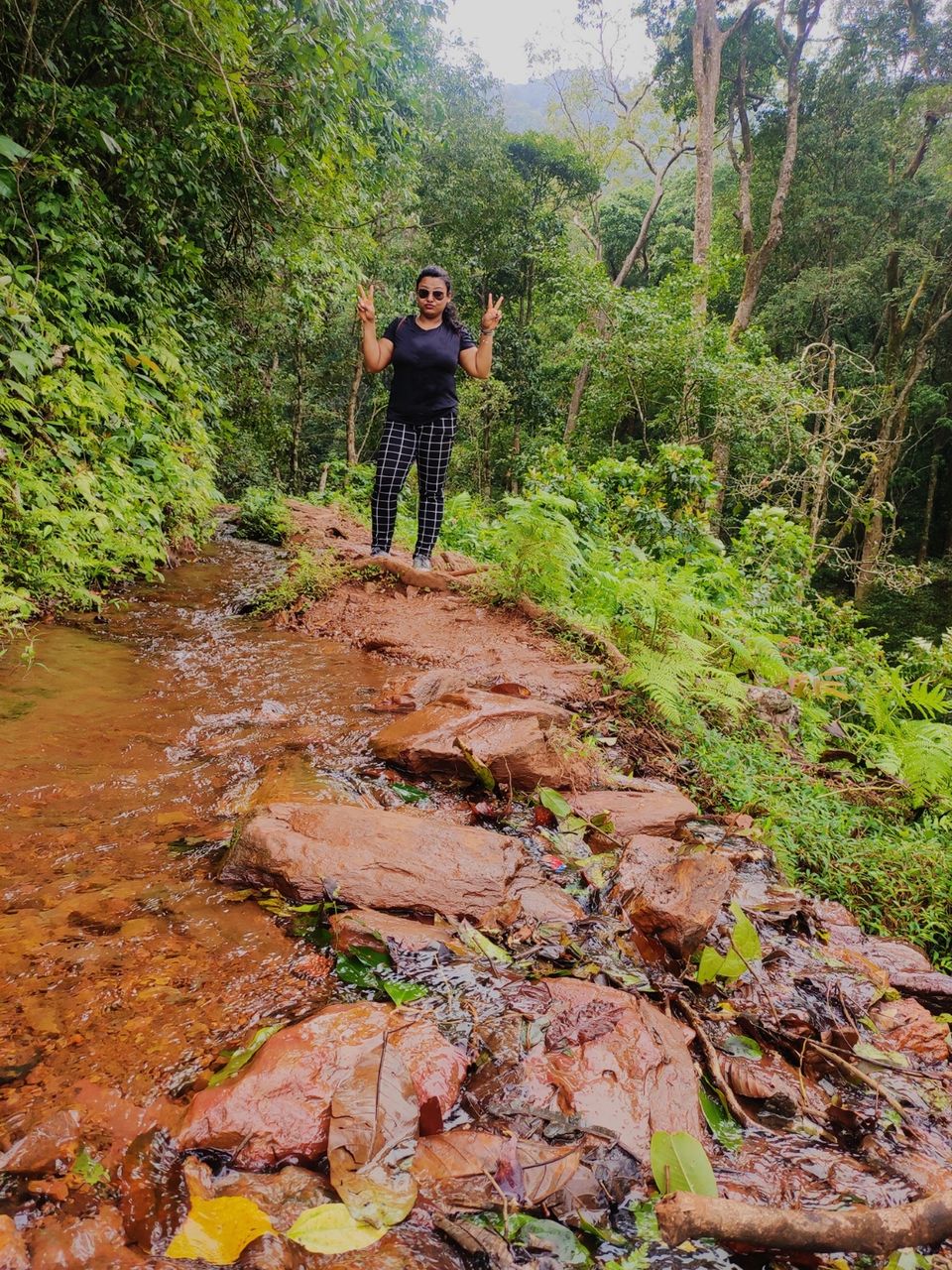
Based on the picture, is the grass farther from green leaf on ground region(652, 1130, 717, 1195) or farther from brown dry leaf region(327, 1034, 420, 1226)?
brown dry leaf region(327, 1034, 420, 1226)

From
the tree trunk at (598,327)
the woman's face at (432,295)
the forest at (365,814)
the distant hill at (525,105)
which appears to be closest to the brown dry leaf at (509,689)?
the forest at (365,814)

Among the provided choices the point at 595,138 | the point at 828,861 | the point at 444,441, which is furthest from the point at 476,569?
the point at 595,138

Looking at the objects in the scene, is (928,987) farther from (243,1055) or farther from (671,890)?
(243,1055)

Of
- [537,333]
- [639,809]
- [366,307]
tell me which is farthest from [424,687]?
[537,333]

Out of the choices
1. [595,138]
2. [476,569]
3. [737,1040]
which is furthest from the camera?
[595,138]

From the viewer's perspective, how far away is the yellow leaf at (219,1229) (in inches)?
43.1

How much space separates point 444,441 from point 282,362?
19129mm

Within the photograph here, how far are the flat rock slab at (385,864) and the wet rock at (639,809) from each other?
0.52 meters

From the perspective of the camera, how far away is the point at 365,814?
2.34m

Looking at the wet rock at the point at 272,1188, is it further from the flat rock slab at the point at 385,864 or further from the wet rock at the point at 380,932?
the flat rock slab at the point at 385,864

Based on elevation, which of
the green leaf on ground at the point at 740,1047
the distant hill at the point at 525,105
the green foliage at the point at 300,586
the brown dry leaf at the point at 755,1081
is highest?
the distant hill at the point at 525,105

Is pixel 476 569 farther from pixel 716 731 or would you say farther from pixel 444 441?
pixel 716 731

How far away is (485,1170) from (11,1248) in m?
0.78

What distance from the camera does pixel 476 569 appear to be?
20.1 ft
